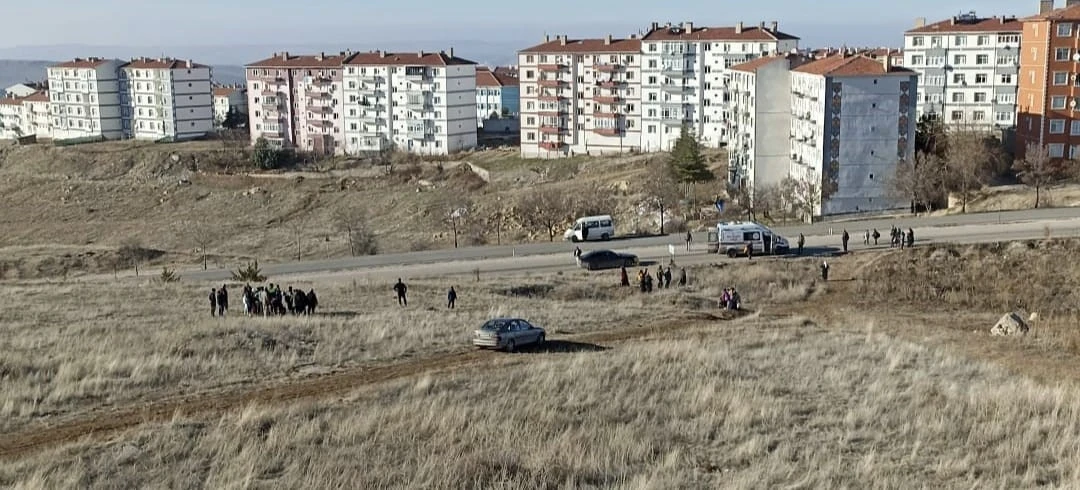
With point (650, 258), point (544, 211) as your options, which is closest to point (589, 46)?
point (544, 211)

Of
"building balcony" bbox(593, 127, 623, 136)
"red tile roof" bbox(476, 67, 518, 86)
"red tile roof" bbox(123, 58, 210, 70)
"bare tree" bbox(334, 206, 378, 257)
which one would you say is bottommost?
"bare tree" bbox(334, 206, 378, 257)

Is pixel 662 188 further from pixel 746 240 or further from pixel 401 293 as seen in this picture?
pixel 401 293

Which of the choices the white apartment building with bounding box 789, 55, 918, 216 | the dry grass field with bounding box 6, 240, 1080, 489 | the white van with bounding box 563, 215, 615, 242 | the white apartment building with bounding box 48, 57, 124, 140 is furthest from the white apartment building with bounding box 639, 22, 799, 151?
the white apartment building with bounding box 48, 57, 124, 140

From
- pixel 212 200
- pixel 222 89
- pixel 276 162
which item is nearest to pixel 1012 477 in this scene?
pixel 212 200

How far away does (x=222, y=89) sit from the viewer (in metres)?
169

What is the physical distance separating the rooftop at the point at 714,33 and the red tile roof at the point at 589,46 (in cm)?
245

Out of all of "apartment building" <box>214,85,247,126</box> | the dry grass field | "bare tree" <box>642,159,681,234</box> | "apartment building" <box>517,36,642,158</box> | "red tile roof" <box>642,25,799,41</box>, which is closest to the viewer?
the dry grass field

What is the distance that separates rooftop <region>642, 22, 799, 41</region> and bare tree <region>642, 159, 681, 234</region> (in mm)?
20928

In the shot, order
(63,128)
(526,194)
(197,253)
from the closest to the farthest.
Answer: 1. (197,253)
2. (526,194)
3. (63,128)

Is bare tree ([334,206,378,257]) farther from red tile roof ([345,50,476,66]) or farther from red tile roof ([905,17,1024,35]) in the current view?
red tile roof ([905,17,1024,35])

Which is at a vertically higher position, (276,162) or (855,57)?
(855,57)

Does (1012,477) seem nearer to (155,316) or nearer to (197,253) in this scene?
(155,316)

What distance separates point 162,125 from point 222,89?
75.9 ft

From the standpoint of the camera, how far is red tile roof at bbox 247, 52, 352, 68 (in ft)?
440
